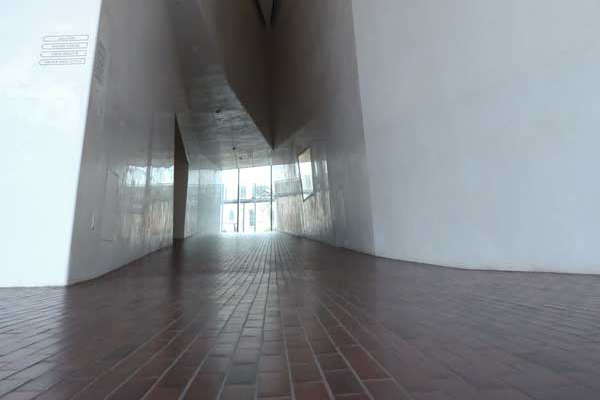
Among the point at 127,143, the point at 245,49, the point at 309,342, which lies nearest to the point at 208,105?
the point at 245,49

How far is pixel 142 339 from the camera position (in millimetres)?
1789

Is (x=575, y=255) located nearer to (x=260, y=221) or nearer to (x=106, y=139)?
(x=106, y=139)

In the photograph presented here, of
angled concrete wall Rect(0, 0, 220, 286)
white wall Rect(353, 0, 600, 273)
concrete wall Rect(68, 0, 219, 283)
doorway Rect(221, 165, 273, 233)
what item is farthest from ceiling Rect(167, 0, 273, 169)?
white wall Rect(353, 0, 600, 273)

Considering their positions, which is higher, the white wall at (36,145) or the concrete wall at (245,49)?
the concrete wall at (245,49)

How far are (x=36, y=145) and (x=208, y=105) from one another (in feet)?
26.5

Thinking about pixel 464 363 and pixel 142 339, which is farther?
pixel 142 339

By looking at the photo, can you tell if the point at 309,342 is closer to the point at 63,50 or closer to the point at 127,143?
the point at 63,50

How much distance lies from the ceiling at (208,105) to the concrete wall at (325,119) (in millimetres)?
1935

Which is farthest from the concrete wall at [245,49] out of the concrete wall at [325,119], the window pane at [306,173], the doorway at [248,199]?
the doorway at [248,199]

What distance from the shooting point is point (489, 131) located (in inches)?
153

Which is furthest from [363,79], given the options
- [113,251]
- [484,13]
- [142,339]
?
[142,339]

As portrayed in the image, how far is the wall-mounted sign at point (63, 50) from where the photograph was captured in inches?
147

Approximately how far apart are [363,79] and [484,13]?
233 cm

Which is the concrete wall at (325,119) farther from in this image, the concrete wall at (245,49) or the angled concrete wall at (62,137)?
the angled concrete wall at (62,137)
